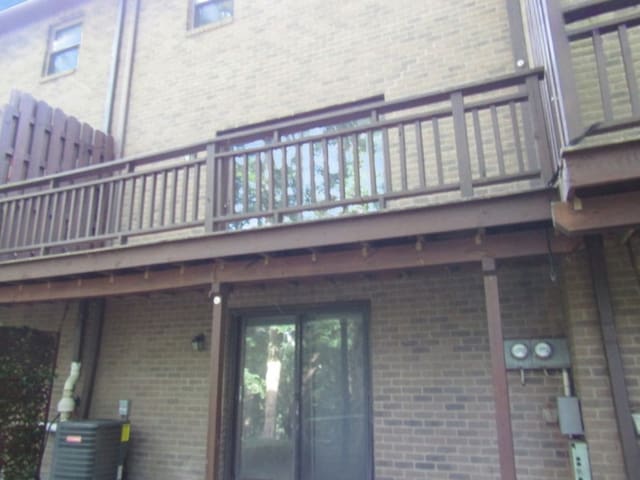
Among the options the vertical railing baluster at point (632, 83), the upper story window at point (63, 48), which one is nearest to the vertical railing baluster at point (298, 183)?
the vertical railing baluster at point (632, 83)

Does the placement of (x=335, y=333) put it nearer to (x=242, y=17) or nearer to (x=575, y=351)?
(x=575, y=351)

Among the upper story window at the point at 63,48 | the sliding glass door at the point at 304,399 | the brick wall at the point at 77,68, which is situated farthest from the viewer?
the upper story window at the point at 63,48

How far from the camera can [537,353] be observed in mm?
4430

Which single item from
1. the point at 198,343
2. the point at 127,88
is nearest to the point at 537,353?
the point at 198,343

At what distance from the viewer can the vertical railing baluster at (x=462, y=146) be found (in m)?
3.68

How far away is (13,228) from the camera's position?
5.88m

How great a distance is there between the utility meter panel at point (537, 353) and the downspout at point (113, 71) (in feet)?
21.1

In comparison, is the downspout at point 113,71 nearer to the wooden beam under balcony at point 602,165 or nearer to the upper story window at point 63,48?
the upper story window at point 63,48

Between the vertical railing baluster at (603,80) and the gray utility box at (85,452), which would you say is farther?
the gray utility box at (85,452)

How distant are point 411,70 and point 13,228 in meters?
5.08

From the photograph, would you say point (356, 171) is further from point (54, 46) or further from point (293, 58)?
point (54, 46)

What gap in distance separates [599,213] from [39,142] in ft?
21.9

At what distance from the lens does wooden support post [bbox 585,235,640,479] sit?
3.62 metres

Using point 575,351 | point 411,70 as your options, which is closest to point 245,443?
point 575,351
